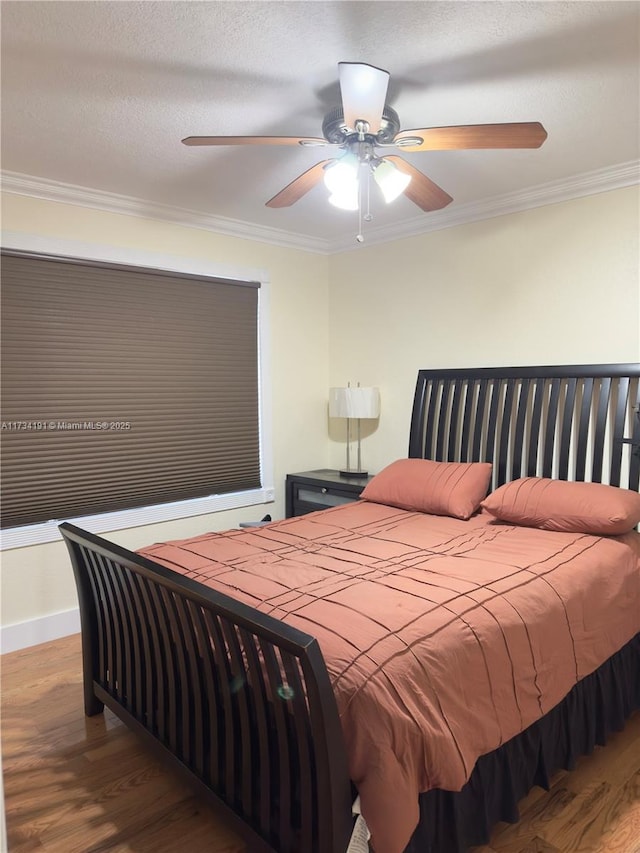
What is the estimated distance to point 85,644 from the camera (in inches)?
102

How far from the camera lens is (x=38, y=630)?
3342mm

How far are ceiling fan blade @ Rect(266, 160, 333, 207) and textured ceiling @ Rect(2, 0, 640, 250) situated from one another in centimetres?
24

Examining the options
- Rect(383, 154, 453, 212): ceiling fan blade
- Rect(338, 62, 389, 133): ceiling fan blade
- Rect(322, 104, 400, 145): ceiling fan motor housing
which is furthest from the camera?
Rect(383, 154, 453, 212): ceiling fan blade

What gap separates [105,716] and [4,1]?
8.84ft

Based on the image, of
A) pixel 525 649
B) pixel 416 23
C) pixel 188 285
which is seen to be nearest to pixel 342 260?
pixel 188 285

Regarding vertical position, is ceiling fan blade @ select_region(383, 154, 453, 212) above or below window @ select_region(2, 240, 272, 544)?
above

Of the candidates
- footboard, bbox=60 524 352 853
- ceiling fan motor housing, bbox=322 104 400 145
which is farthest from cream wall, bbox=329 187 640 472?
footboard, bbox=60 524 352 853

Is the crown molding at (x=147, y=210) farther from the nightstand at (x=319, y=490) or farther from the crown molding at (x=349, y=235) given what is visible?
the nightstand at (x=319, y=490)

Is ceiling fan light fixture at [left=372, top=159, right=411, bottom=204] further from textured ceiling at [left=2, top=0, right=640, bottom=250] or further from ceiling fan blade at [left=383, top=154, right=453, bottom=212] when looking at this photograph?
textured ceiling at [left=2, top=0, right=640, bottom=250]

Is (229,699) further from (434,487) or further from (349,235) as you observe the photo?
(349,235)

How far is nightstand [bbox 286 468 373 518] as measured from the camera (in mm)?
4035

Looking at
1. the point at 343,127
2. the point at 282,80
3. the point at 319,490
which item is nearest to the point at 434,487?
the point at 319,490

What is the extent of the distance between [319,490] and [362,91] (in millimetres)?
2799

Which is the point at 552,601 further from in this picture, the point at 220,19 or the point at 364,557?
the point at 220,19
